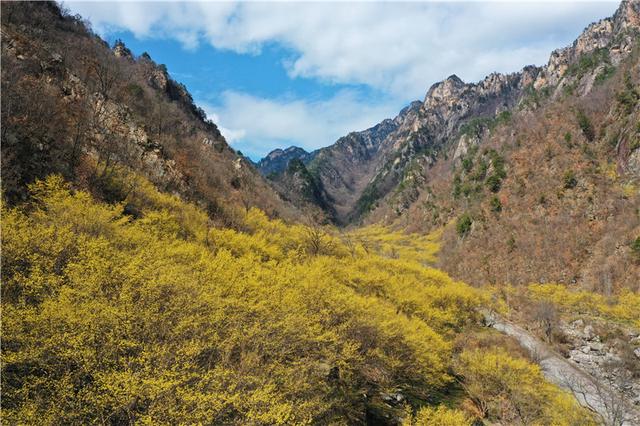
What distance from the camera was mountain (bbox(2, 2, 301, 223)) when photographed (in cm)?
3266

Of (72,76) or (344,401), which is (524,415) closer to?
(344,401)

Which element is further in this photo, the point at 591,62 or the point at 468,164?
the point at 468,164

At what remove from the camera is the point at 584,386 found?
43.2m

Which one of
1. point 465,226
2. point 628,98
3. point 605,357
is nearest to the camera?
point 605,357

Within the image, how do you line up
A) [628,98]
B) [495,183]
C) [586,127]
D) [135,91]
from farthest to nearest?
[495,183], [586,127], [628,98], [135,91]

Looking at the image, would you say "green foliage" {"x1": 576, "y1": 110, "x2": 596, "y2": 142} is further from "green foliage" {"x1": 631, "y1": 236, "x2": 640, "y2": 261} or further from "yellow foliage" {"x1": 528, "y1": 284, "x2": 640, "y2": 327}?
"yellow foliage" {"x1": 528, "y1": 284, "x2": 640, "y2": 327}

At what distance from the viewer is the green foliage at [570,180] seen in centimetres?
10894

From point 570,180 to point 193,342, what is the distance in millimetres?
121820

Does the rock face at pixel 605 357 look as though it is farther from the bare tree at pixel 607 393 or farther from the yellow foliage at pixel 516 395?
the yellow foliage at pixel 516 395

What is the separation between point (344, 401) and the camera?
84.9ft

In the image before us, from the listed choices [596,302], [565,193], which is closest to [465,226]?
[565,193]

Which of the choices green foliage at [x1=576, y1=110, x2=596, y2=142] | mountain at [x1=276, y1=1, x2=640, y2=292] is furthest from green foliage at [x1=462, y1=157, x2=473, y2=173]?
green foliage at [x1=576, y1=110, x2=596, y2=142]

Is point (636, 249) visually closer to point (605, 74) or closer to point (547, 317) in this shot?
point (547, 317)

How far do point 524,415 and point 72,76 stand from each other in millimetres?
68424
